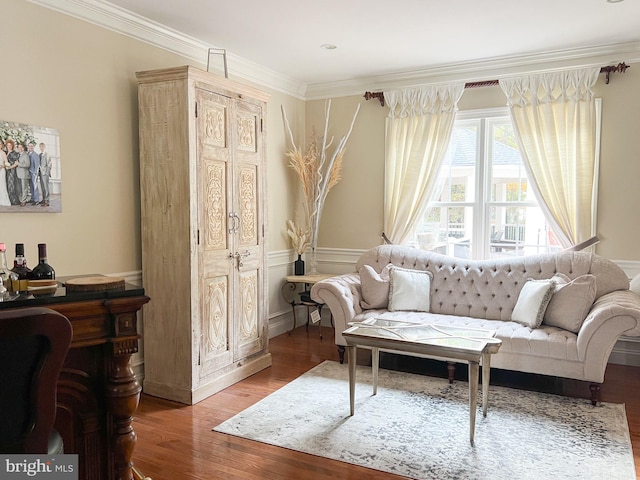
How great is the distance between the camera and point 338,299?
4152mm

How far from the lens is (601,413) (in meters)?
3.27

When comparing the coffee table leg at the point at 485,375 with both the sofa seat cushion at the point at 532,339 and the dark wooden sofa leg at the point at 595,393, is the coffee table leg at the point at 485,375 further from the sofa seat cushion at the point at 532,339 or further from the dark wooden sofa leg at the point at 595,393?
the dark wooden sofa leg at the point at 595,393

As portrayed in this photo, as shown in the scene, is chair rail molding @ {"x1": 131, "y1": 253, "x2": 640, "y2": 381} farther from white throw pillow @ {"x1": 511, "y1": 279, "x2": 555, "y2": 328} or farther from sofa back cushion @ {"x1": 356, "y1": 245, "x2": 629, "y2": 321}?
white throw pillow @ {"x1": 511, "y1": 279, "x2": 555, "y2": 328}

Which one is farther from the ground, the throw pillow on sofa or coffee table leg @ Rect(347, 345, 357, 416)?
the throw pillow on sofa

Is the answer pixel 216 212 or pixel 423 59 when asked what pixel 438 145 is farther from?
pixel 216 212

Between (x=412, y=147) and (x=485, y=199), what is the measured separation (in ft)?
2.96

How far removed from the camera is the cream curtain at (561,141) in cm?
432

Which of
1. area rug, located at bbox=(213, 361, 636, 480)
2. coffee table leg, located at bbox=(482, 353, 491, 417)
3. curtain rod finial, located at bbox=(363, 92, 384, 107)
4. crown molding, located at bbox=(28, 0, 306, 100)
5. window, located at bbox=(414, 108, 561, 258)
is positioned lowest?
area rug, located at bbox=(213, 361, 636, 480)

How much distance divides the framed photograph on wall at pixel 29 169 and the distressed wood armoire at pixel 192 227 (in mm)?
621

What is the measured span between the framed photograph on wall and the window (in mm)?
3508

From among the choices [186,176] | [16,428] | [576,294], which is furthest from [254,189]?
[16,428]

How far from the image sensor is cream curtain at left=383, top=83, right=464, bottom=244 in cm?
489

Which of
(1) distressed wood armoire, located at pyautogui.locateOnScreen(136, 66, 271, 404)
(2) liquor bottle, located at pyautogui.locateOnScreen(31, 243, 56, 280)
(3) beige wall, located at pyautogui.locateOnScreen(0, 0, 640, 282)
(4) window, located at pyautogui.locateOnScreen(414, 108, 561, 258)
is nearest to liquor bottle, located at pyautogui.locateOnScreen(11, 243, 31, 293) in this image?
(2) liquor bottle, located at pyautogui.locateOnScreen(31, 243, 56, 280)

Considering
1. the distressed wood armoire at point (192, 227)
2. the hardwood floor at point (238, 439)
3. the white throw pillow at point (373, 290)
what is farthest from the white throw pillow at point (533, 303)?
the distressed wood armoire at point (192, 227)
